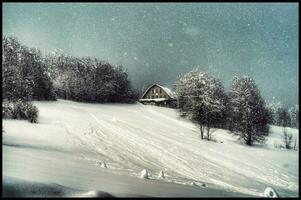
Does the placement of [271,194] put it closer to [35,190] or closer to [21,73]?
[35,190]

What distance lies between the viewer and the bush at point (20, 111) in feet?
49.4

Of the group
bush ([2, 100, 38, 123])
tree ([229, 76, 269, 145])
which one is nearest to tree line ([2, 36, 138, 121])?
bush ([2, 100, 38, 123])

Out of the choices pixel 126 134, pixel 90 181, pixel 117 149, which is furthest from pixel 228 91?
pixel 90 181

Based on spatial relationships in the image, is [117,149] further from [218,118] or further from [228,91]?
[228,91]

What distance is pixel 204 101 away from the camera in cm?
2984

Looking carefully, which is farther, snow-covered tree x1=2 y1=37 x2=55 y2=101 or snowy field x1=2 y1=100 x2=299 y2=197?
snow-covered tree x1=2 y1=37 x2=55 y2=101

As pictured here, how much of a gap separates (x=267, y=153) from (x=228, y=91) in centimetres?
652

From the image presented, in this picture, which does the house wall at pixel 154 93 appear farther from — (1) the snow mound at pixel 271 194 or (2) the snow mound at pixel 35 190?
(2) the snow mound at pixel 35 190

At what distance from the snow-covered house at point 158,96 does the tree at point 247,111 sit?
9.37 m

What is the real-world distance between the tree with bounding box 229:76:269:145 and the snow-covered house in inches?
369

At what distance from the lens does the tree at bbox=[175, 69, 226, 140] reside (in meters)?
28.7

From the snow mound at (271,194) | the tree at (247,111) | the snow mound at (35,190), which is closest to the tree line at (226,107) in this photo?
the tree at (247,111)

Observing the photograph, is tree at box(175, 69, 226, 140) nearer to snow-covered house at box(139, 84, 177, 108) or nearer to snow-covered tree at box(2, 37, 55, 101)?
snow-covered house at box(139, 84, 177, 108)

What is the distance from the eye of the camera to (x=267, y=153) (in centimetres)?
2628
